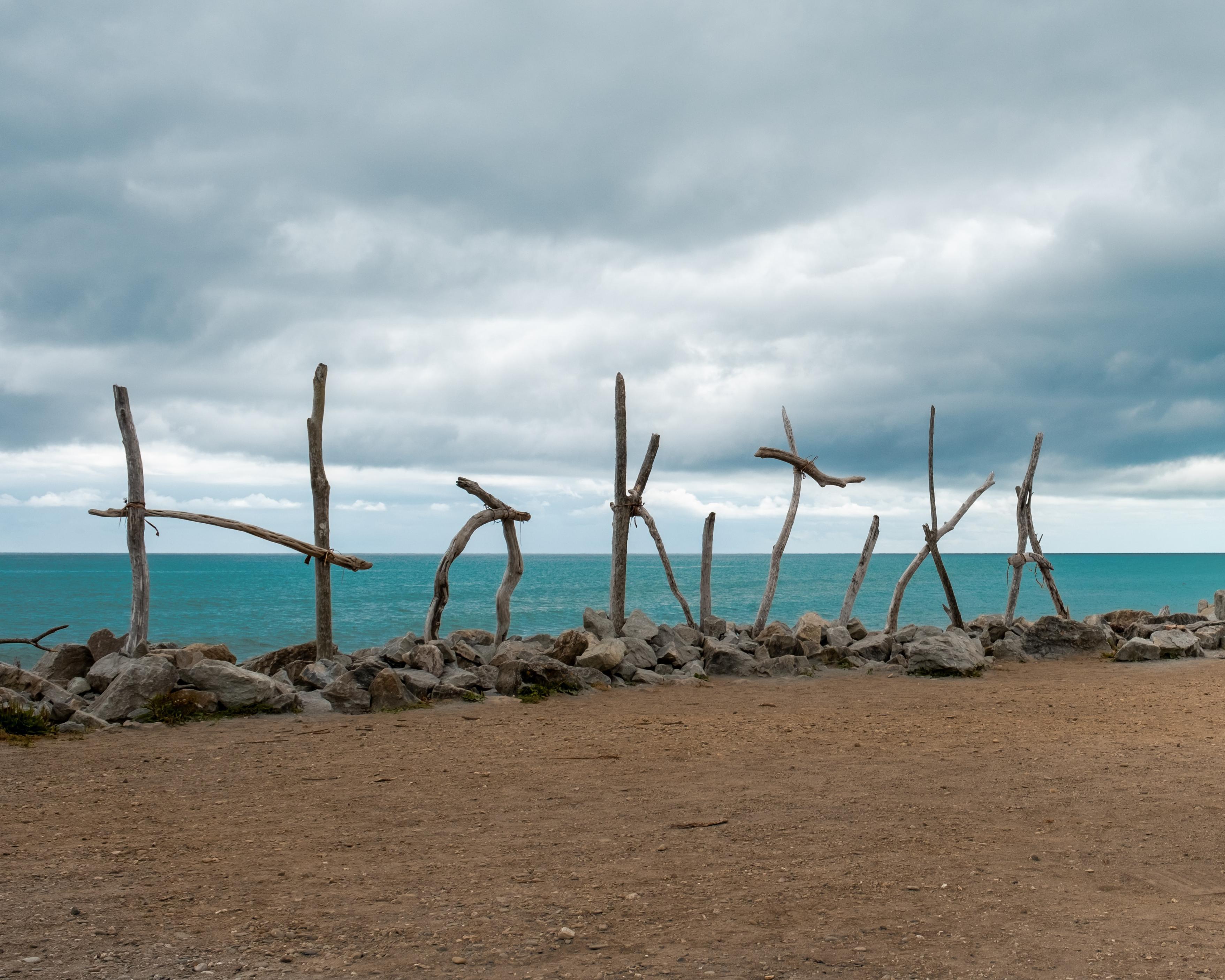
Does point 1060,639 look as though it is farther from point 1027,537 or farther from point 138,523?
point 138,523

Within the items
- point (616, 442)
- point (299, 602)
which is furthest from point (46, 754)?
point (299, 602)

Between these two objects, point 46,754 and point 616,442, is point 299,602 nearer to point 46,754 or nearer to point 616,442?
point 616,442

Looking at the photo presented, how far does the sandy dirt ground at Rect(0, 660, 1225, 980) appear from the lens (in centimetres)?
421

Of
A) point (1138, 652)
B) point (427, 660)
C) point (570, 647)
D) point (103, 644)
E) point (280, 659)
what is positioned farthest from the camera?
point (1138, 652)

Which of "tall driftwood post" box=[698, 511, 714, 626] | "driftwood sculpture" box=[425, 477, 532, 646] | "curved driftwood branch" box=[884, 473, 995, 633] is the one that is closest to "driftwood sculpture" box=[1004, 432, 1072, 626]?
"curved driftwood branch" box=[884, 473, 995, 633]

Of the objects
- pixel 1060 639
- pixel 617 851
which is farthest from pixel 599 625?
pixel 617 851

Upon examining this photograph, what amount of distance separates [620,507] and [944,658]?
210 inches

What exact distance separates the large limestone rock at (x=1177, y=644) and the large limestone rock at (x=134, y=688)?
15.0 m

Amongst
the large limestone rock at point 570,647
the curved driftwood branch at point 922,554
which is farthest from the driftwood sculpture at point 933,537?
the large limestone rock at point 570,647

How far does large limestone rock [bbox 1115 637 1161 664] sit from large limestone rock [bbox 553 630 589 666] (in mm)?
9124

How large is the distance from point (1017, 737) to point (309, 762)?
6599mm

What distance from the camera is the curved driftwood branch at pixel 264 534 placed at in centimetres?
1174

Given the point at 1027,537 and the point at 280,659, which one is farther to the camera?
the point at 1027,537

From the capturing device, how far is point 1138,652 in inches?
619
